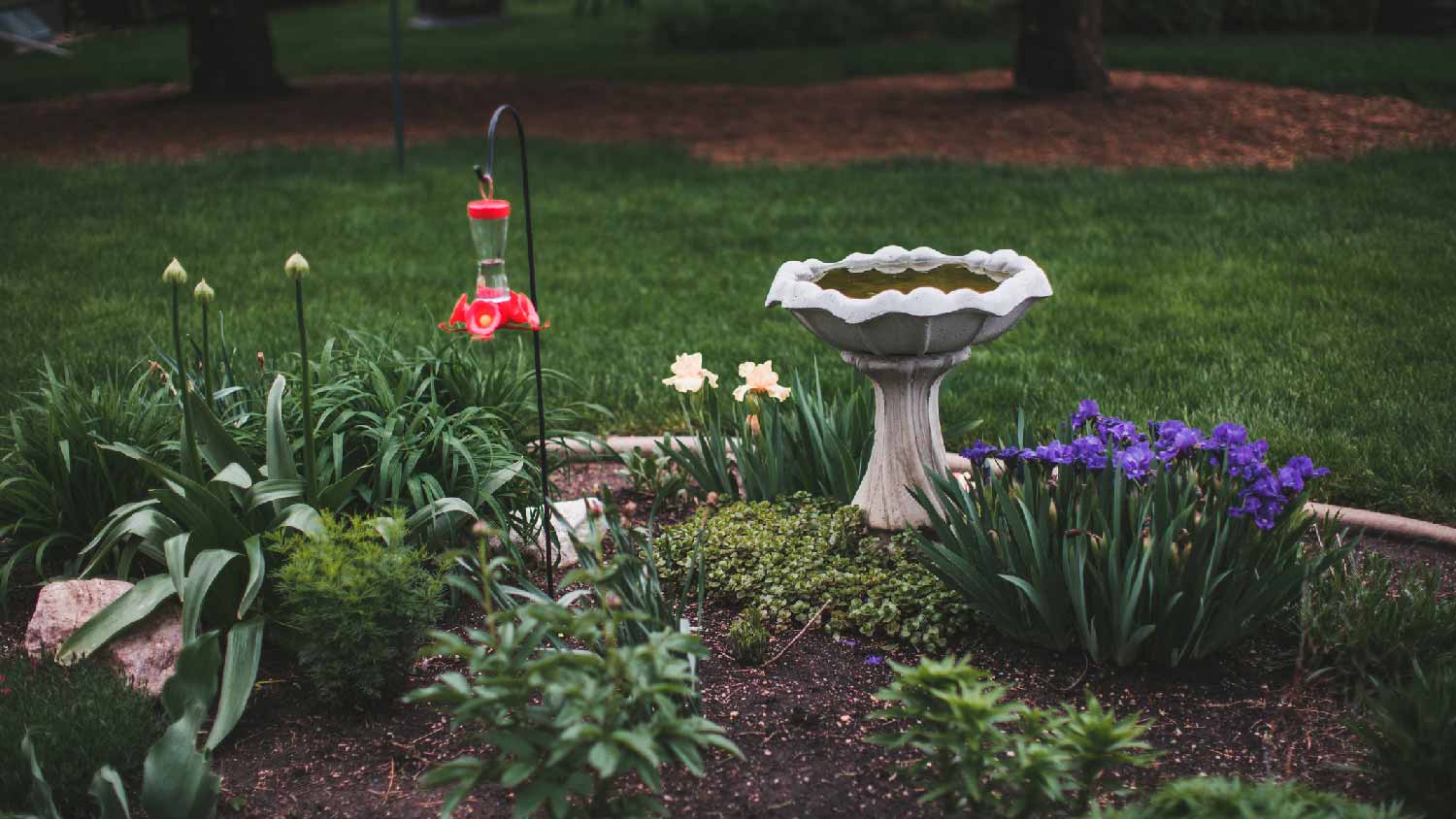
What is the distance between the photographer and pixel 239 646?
130 inches

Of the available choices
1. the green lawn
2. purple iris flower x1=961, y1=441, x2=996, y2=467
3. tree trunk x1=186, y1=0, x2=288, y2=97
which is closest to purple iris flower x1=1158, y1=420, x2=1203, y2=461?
purple iris flower x1=961, y1=441, x2=996, y2=467

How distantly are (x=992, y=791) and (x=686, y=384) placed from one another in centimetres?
185

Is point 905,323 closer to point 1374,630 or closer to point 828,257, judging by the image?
point 1374,630

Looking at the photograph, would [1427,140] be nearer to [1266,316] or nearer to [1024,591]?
[1266,316]

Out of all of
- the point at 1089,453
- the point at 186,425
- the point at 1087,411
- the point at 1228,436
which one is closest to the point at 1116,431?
the point at 1087,411

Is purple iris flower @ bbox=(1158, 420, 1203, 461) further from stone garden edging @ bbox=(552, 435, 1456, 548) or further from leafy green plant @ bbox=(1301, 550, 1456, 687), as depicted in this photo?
stone garden edging @ bbox=(552, 435, 1456, 548)

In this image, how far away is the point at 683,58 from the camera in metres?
18.5

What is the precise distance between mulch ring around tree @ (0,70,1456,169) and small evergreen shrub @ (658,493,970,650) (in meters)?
6.93

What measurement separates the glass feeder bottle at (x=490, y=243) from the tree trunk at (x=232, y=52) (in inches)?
442

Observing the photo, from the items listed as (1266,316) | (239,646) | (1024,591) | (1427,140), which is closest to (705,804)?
(1024,591)

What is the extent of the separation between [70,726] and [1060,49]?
11.0 meters

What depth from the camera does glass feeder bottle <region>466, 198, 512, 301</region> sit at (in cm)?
302

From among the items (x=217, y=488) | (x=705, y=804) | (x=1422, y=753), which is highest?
(x=217, y=488)

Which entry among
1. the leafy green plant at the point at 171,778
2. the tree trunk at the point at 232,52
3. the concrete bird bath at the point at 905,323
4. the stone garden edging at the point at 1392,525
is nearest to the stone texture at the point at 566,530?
the stone garden edging at the point at 1392,525
